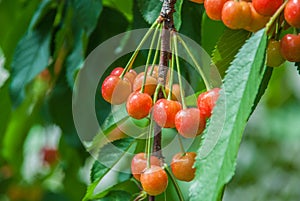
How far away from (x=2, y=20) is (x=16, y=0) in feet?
0.25

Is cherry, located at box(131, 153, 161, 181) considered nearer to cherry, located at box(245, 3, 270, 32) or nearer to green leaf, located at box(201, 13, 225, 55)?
cherry, located at box(245, 3, 270, 32)

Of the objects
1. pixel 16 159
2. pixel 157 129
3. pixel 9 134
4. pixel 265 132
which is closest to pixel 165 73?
pixel 157 129

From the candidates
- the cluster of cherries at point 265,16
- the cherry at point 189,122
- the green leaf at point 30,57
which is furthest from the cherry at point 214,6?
the green leaf at point 30,57

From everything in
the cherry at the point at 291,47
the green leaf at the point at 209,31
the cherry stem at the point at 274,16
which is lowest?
the green leaf at the point at 209,31

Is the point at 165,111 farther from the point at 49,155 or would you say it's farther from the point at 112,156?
the point at 49,155

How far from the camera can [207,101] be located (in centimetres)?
74

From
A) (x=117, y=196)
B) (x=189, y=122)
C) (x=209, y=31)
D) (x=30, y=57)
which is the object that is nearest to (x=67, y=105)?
(x=30, y=57)

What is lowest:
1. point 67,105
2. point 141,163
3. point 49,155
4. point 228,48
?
point 49,155

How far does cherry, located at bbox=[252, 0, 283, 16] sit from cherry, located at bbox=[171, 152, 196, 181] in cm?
20

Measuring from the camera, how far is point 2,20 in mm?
1929

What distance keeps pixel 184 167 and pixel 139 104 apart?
0.09 m

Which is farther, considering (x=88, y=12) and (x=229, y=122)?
(x=88, y=12)

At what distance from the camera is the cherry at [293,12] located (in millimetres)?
667

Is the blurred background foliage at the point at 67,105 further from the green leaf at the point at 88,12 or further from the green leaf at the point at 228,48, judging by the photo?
the green leaf at the point at 228,48
